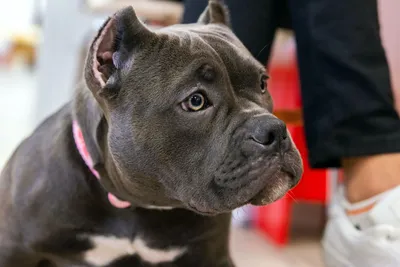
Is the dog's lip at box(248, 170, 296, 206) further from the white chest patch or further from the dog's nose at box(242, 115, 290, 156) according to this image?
the white chest patch

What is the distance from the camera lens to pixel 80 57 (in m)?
2.05

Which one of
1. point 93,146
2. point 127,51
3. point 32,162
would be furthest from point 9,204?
point 127,51

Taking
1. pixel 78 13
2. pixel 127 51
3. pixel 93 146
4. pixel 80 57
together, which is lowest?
pixel 80 57

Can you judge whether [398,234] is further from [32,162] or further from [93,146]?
[32,162]

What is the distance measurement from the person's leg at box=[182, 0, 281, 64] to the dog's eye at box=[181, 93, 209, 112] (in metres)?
0.40

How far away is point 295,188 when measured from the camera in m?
1.95

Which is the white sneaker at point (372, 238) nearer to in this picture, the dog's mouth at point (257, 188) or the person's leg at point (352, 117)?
the person's leg at point (352, 117)

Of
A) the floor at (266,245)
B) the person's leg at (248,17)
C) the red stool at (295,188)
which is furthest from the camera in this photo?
the red stool at (295,188)

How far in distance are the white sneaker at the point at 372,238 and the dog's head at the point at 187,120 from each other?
0.92 ft

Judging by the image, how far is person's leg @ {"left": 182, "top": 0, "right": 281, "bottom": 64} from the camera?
1.20 metres

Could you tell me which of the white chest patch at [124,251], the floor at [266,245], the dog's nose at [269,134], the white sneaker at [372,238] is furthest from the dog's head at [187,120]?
the floor at [266,245]

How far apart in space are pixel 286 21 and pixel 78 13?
0.93 metres

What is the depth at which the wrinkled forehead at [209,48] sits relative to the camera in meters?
0.84

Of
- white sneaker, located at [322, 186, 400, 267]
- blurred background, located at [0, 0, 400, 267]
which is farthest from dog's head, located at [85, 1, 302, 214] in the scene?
blurred background, located at [0, 0, 400, 267]
